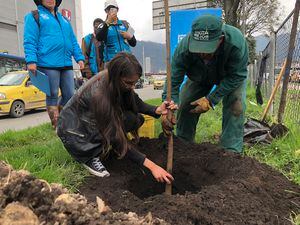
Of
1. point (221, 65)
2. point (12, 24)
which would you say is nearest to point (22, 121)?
point (221, 65)

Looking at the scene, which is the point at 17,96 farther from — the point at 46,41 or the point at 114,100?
the point at 114,100

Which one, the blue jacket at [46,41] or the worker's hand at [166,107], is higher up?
the blue jacket at [46,41]

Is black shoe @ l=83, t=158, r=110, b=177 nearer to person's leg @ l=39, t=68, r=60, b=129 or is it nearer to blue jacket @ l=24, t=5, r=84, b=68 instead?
person's leg @ l=39, t=68, r=60, b=129

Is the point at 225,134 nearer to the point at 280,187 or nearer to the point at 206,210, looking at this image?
the point at 280,187

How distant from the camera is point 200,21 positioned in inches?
114

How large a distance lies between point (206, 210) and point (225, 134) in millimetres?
1720

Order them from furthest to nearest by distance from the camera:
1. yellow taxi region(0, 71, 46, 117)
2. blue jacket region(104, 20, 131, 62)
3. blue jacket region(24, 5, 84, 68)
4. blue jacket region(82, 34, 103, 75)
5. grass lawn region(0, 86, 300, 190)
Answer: yellow taxi region(0, 71, 46, 117) → blue jacket region(82, 34, 103, 75) → blue jacket region(104, 20, 131, 62) → blue jacket region(24, 5, 84, 68) → grass lawn region(0, 86, 300, 190)

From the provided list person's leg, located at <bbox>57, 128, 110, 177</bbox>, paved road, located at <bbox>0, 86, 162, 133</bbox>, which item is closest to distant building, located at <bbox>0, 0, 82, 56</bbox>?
paved road, located at <bbox>0, 86, 162, 133</bbox>

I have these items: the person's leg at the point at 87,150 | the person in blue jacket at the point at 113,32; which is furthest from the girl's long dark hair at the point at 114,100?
the person in blue jacket at the point at 113,32

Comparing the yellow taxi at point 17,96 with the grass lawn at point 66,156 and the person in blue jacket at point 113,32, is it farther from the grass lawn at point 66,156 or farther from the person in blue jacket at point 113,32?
the person in blue jacket at point 113,32

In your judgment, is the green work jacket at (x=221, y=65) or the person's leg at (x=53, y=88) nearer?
the green work jacket at (x=221, y=65)

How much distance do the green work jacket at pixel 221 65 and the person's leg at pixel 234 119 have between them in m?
0.17

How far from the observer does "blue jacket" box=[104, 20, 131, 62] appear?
4805 millimetres

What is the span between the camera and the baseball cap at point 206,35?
2.85 m
